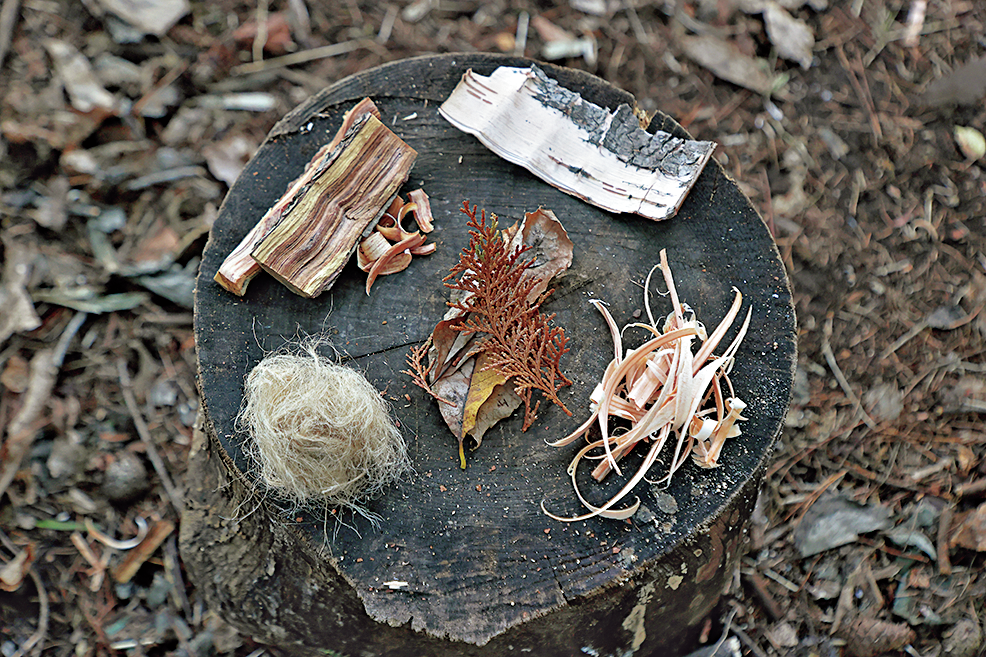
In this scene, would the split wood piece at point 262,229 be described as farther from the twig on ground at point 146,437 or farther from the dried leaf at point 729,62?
the dried leaf at point 729,62

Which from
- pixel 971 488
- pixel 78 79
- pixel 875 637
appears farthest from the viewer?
pixel 78 79

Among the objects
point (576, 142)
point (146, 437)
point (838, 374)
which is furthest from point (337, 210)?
point (838, 374)

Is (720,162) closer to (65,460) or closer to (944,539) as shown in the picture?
(944,539)

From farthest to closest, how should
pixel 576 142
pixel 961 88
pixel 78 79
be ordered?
1. pixel 961 88
2. pixel 78 79
3. pixel 576 142

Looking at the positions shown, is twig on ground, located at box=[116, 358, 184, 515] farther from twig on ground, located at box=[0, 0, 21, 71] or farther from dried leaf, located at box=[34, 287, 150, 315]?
twig on ground, located at box=[0, 0, 21, 71]

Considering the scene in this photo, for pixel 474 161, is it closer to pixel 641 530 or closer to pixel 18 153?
pixel 641 530

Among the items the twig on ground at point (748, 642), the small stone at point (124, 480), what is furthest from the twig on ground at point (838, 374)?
the small stone at point (124, 480)

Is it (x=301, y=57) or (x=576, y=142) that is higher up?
(x=576, y=142)

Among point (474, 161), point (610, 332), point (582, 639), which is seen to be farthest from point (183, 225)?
point (582, 639)
